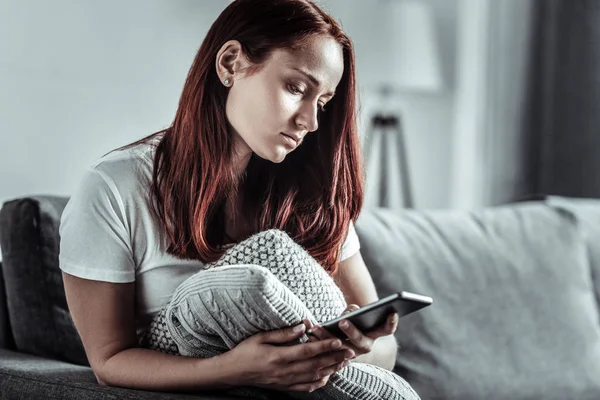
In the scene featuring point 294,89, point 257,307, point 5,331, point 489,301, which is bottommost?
point 489,301

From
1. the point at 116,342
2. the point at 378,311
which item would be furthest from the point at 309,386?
the point at 116,342

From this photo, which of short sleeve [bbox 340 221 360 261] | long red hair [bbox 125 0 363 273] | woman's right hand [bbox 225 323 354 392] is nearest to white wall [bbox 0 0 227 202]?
long red hair [bbox 125 0 363 273]

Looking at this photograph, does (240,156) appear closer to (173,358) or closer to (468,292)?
(173,358)

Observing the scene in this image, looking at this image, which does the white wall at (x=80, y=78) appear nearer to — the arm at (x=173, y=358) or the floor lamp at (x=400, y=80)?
the floor lamp at (x=400, y=80)

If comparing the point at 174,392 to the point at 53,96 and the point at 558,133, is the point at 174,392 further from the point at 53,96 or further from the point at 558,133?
the point at 558,133

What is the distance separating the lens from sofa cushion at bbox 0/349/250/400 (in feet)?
3.72

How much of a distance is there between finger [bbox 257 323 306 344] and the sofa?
527 millimetres

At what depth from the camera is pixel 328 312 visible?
1196 mm

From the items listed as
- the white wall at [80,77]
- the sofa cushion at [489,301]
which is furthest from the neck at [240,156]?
the white wall at [80,77]

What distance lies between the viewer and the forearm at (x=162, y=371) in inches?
43.8

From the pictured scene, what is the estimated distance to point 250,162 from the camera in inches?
56.7

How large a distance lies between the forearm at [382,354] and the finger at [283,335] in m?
0.33

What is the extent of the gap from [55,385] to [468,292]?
0.96m

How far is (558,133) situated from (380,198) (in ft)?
2.28
